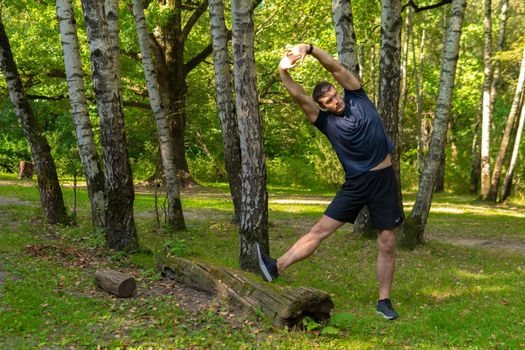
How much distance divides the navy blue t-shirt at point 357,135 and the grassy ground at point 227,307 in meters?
1.51

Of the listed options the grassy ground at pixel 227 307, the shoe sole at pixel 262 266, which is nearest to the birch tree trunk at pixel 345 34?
the grassy ground at pixel 227 307

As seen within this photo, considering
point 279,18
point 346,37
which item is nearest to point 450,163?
point 279,18

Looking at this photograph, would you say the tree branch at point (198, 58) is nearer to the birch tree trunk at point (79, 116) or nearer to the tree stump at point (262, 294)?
the birch tree trunk at point (79, 116)

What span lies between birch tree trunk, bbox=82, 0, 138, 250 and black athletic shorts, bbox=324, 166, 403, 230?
4.13 metres

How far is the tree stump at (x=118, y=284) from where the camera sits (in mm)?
6090

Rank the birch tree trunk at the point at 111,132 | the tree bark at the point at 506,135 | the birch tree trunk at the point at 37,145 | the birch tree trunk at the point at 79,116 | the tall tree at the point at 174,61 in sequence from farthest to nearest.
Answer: the tall tree at the point at 174,61 → the tree bark at the point at 506,135 → the birch tree trunk at the point at 37,145 → the birch tree trunk at the point at 79,116 → the birch tree trunk at the point at 111,132

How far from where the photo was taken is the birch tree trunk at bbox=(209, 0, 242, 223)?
363 inches

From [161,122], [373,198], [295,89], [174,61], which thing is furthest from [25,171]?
[373,198]

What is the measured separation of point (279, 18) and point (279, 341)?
1822 centimetres

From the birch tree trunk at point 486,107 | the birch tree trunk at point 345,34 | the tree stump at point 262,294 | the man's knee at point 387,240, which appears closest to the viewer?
the tree stump at point 262,294

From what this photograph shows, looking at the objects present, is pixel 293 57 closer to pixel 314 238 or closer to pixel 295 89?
pixel 295 89

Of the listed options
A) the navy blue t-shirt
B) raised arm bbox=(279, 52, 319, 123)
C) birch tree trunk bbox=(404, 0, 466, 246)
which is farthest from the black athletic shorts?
birch tree trunk bbox=(404, 0, 466, 246)

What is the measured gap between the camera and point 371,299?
719 centimetres

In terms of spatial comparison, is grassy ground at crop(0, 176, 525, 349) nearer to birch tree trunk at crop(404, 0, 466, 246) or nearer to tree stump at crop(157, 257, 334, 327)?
tree stump at crop(157, 257, 334, 327)
